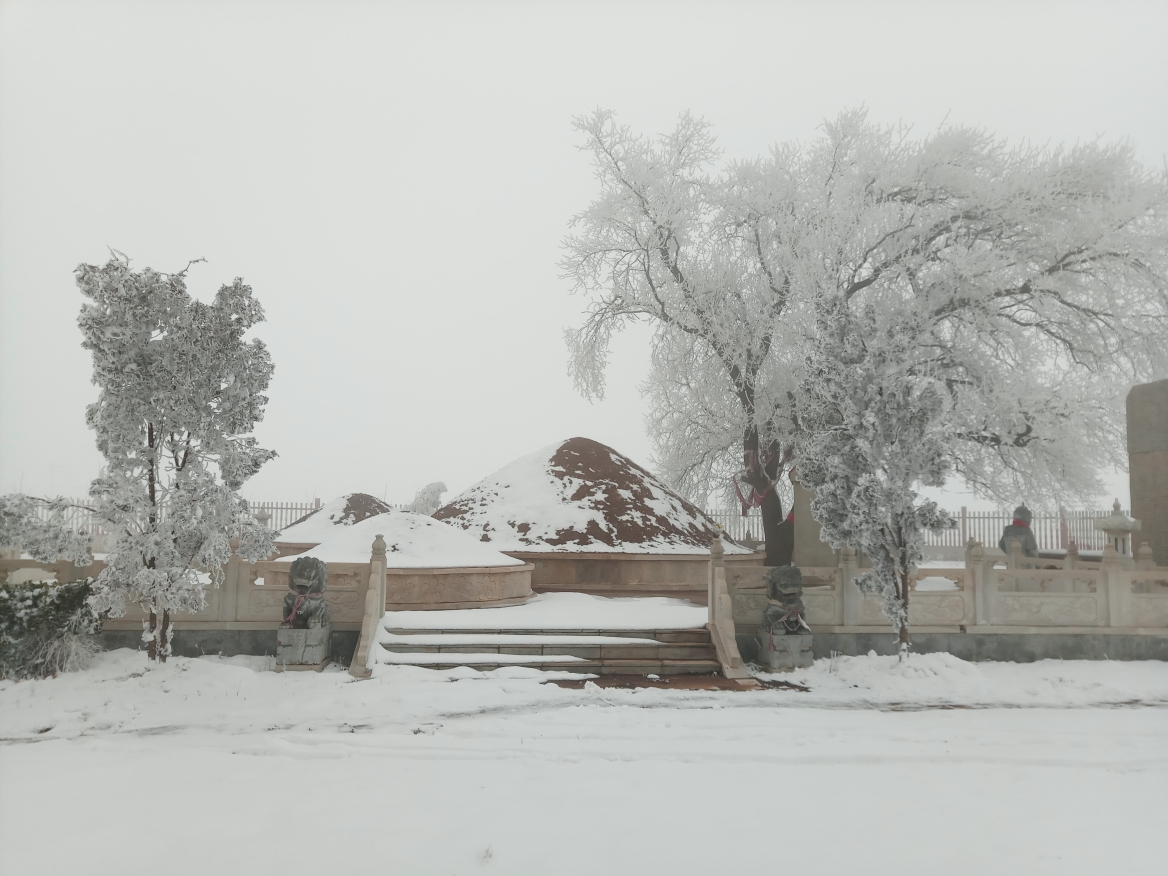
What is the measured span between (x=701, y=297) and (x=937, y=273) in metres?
5.19

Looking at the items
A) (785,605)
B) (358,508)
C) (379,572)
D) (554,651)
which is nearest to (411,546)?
(379,572)

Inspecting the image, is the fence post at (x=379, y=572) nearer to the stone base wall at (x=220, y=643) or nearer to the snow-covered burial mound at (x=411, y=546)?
the stone base wall at (x=220, y=643)

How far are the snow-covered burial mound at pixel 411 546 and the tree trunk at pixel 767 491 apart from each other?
23.6 feet

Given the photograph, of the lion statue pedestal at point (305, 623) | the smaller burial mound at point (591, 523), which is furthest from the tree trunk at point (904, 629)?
the lion statue pedestal at point (305, 623)

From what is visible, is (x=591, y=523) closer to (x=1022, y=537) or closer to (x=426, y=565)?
(x=426, y=565)

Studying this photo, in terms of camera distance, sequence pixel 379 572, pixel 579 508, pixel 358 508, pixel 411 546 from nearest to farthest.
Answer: pixel 379 572, pixel 411 546, pixel 579 508, pixel 358 508

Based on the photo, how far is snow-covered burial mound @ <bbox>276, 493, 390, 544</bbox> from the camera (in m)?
19.1

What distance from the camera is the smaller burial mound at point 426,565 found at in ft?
41.6

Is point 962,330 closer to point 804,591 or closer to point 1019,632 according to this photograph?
point 1019,632

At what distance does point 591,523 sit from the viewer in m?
18.0

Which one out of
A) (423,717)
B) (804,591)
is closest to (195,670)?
(423,717)

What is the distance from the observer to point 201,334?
384 inches

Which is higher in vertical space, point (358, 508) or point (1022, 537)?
point (358, 508)

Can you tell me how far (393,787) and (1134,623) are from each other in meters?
11.0
